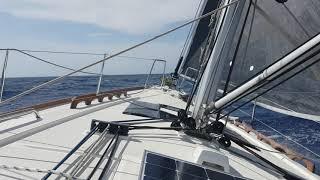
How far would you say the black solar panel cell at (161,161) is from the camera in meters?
3.26

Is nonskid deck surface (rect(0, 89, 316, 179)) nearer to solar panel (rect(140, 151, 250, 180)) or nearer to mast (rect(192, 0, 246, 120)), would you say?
solar panel (rect(140, 151, 250, 180))

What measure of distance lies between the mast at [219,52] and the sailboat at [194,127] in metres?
0.01

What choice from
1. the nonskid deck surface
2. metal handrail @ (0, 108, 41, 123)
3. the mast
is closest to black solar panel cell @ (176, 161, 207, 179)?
the nonskid deck surface

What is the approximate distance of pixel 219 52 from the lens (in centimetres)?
497

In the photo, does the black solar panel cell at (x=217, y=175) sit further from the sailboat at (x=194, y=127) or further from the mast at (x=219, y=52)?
the mast at (x=219, y=52)

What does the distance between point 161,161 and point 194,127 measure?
188 centimetres

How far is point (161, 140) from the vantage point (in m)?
4.87

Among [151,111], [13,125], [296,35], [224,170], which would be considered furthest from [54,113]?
[296,35]

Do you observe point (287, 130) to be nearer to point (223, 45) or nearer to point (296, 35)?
point (296, 35)

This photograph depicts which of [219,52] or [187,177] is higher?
[219,52]

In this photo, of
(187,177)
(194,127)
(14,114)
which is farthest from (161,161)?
(14,114)

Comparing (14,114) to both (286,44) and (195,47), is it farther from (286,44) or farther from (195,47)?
(195,47)

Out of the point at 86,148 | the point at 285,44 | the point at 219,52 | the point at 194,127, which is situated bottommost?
the point at 86,148

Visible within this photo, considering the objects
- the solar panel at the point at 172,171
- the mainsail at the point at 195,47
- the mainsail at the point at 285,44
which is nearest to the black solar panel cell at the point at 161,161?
the solar panel at the point at 172,171
